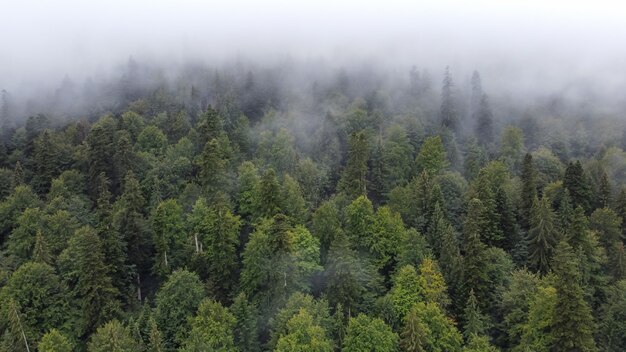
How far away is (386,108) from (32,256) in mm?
90573

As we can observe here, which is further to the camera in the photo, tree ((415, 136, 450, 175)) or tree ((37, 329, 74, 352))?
tree ((415, 136, 450, 175))

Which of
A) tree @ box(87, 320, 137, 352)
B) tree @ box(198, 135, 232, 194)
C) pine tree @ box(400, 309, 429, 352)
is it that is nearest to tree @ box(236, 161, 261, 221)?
tree @ box(198, 135, 232, 194)

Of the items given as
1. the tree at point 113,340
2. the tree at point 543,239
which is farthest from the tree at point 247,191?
the tree at point 543,239

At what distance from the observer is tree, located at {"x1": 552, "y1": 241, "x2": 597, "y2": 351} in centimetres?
5969

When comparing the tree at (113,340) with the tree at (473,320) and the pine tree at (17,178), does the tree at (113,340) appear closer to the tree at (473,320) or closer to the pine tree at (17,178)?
the tree at (473,320)

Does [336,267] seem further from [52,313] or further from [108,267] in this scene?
[52,313]

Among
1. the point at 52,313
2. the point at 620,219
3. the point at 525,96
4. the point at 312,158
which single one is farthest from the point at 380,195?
the point at 525,96

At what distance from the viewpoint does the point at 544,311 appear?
62656 mm

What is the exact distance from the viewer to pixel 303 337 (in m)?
60.6

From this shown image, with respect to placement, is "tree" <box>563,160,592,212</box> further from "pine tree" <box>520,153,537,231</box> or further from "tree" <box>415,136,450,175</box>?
"tree" <box>415,136,450,175</box>

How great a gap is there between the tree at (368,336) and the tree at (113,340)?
2517cm

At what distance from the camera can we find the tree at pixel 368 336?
62.4m

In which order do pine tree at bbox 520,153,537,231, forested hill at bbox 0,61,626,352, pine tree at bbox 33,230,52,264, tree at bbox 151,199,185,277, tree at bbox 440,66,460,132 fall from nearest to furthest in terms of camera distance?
forested hill at bbox 0,61,626,352, pine tree at bbox 33,230,52,264, tree at bbox 151,199,185,277, pine tree at bbox 520,153,537,231, tree at bbox 440,66,460,132

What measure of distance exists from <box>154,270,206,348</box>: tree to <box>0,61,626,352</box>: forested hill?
259mm
